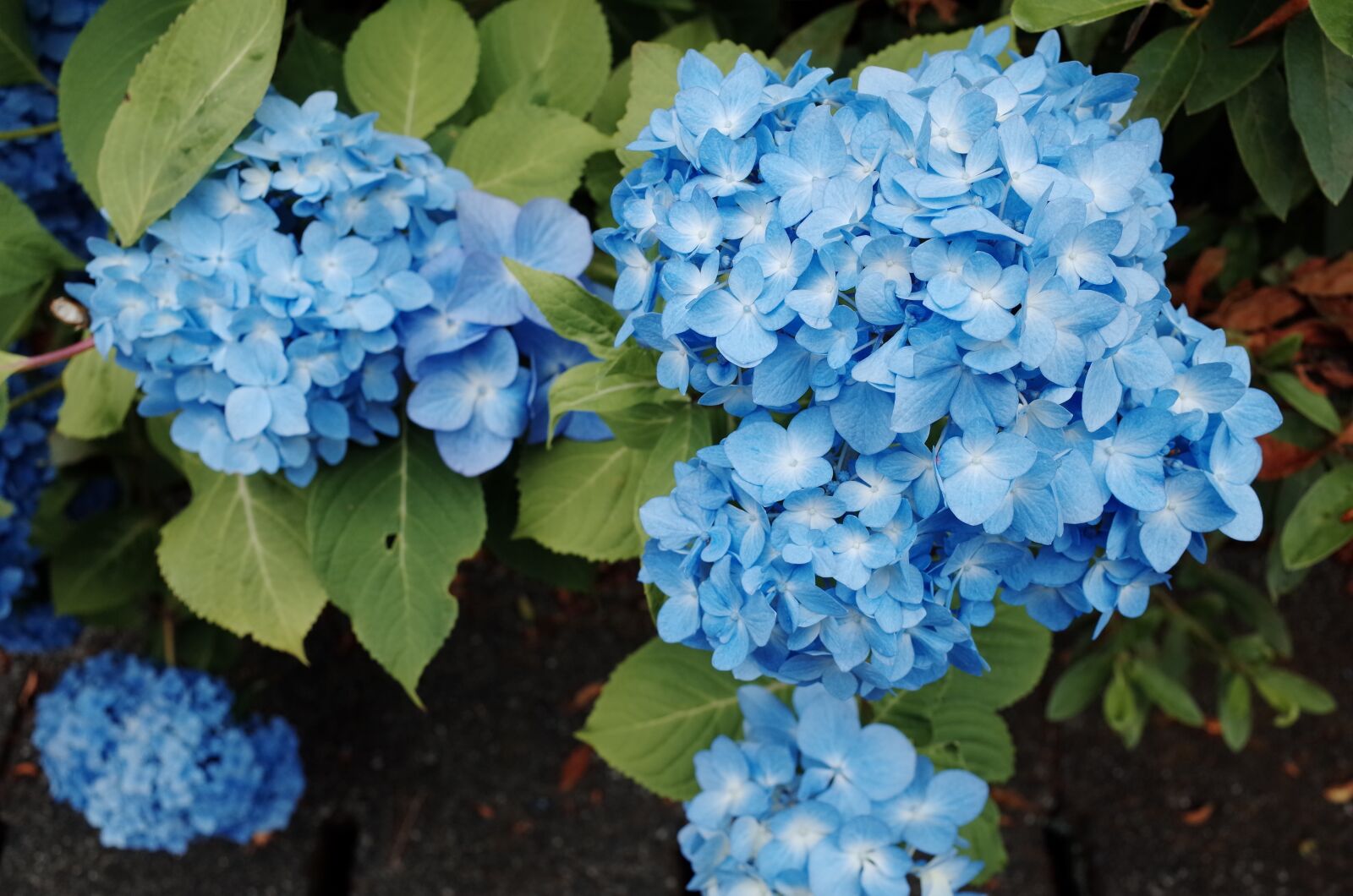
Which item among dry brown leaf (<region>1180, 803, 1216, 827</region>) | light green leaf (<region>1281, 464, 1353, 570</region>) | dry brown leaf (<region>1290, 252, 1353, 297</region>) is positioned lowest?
dry brown leaf (<region>1180, 803, 1216, 827</region>)

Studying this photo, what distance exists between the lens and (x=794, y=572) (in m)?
0.65

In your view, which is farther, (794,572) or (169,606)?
(169,606)

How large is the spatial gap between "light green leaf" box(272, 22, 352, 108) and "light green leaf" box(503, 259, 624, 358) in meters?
0.44

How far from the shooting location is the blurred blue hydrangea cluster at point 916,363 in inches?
23.4

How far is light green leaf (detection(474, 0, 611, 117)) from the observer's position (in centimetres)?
107

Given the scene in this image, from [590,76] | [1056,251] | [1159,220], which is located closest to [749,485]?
[1056,251]

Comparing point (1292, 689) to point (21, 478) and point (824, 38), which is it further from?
point (21, 478)

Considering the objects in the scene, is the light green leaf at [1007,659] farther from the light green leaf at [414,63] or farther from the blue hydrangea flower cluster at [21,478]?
the blue hydrangea flower cluster at [21,478]

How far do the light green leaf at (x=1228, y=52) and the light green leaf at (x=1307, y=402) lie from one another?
253 millimetres

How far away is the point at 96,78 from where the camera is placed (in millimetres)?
979

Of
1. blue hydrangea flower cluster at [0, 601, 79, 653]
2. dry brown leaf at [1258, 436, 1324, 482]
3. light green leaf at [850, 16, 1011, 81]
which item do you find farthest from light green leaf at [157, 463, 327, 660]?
dry brown leaf at [1258, 436, 1324, 482]

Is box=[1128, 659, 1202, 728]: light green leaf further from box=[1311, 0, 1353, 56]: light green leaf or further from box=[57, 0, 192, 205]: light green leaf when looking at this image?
box=[57, 0, 192, 205]: light green leaf

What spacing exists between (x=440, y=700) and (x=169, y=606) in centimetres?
42

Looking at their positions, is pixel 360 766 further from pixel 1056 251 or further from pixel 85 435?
pixel 1056 251
